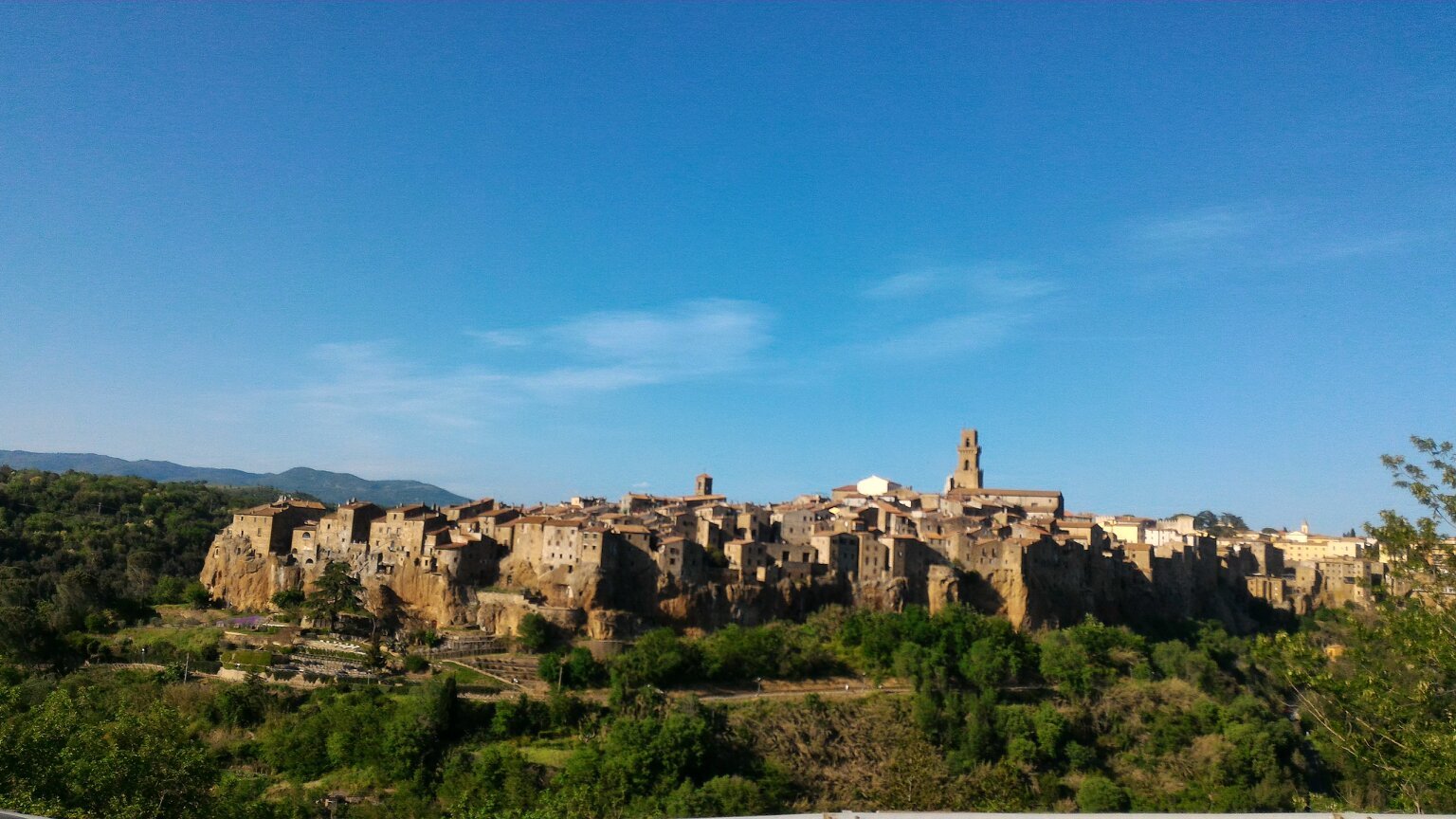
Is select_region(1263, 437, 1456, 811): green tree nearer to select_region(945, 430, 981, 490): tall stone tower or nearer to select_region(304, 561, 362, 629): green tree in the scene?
select_region(304, 561, 362, 629): green tree

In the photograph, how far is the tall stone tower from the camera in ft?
232

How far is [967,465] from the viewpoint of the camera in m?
71.6

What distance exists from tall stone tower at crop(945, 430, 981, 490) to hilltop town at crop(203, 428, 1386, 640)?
13974 mm

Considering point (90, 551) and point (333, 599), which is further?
point (90, 551)

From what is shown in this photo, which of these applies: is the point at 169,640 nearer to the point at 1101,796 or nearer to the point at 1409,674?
the point at 1101,796

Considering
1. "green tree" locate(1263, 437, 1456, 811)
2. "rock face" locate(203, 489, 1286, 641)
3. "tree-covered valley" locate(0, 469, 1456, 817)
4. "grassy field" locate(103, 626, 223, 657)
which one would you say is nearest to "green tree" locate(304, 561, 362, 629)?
"tree-covered valley" locate(0, 469, 1456, 817)

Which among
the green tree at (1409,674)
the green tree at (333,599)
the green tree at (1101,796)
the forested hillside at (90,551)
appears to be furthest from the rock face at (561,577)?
the green tree at (1409,674)

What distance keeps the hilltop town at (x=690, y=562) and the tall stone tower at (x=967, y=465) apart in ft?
45.8

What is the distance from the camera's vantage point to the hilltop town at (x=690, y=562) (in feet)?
126

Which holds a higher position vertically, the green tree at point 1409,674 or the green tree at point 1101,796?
the green tree at point 1409,674

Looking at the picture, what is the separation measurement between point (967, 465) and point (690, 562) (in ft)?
118

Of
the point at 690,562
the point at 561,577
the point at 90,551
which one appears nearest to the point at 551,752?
the point at 561,577

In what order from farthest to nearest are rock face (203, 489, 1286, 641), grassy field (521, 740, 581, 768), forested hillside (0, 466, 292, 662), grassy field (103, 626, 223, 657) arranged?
rock face (203, 489, 1286, 641)
forested hillside (0, 466, 292, 662)
grassy field (103, 626, 223, 657)
grassy field (521, 740, 581, 768)

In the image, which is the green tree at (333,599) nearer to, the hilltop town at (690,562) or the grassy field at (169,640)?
the hilltop town at (690,562)
